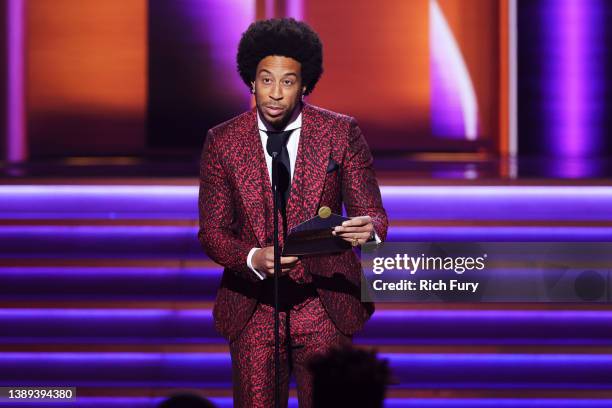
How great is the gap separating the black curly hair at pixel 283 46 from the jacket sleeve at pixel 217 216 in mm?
218

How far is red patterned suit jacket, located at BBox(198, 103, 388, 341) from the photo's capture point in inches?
95.4

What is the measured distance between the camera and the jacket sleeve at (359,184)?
2.46 metres

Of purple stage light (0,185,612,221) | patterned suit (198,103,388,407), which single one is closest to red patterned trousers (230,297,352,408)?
patterned suit (198,103,388,407)

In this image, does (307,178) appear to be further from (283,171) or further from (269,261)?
(269,261)

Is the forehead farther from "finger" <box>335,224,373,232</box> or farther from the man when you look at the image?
"finger" <box>335,224,373,232</box>

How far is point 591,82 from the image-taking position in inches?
221

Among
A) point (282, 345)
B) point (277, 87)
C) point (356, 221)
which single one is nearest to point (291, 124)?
point (277, 87)

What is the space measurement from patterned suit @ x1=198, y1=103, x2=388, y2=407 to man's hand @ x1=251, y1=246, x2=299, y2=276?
0.06 metres

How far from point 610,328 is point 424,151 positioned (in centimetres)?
195

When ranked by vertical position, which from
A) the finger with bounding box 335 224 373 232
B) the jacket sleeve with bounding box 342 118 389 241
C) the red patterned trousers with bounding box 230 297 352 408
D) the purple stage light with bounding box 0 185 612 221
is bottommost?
the red patterned trousers with bounding box 230 297 352 408

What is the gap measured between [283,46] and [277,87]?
0.11m

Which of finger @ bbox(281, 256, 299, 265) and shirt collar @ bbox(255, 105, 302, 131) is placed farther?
shirt collar @ bbox(255, 105, 302, 131)

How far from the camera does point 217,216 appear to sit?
8.04 ft

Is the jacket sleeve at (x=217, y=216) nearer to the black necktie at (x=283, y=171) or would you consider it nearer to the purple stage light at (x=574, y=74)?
the black necktie at (x=283, y=171)
